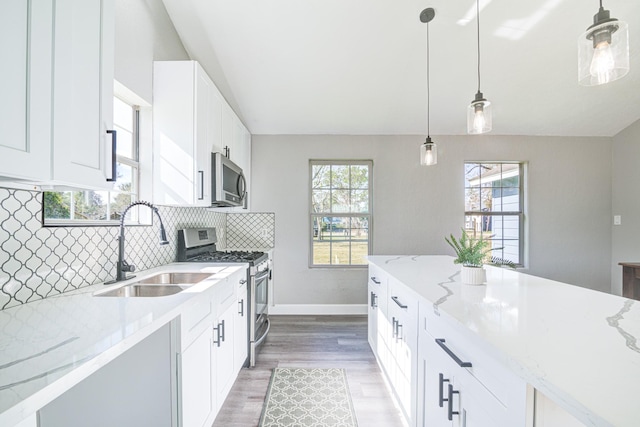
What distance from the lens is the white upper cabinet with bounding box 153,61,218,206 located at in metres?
2.13

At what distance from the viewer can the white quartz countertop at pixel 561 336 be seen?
0.56m

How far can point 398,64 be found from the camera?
9.39 feet

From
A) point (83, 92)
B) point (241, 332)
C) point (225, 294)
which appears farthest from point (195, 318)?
point (83, 92)

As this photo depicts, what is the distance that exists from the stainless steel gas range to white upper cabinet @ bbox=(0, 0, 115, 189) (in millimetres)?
1395

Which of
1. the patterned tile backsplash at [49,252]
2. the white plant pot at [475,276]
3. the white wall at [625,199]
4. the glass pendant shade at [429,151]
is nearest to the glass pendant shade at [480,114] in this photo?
the glass pendant shade at [429,151]

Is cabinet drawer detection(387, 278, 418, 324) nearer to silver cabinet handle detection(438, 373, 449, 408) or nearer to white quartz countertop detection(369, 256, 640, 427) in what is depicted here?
white quartz countertop detection(369, 256, 640, 427)

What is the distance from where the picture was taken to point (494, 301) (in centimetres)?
119

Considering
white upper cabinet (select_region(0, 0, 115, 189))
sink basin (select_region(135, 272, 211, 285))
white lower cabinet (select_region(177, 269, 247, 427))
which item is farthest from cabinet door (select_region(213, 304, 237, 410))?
white upper cabinet (select_region(0, 0, 115, 189))

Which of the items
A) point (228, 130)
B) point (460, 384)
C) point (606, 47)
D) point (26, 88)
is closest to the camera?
point (26, 88)

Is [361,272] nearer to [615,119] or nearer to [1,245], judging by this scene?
[1,245]

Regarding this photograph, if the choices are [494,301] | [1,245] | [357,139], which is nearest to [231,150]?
[357,139]

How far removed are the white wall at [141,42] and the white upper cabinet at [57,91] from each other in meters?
0.73

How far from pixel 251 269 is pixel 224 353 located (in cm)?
70

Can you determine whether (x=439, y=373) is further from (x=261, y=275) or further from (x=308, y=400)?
(x=261, y=275)
